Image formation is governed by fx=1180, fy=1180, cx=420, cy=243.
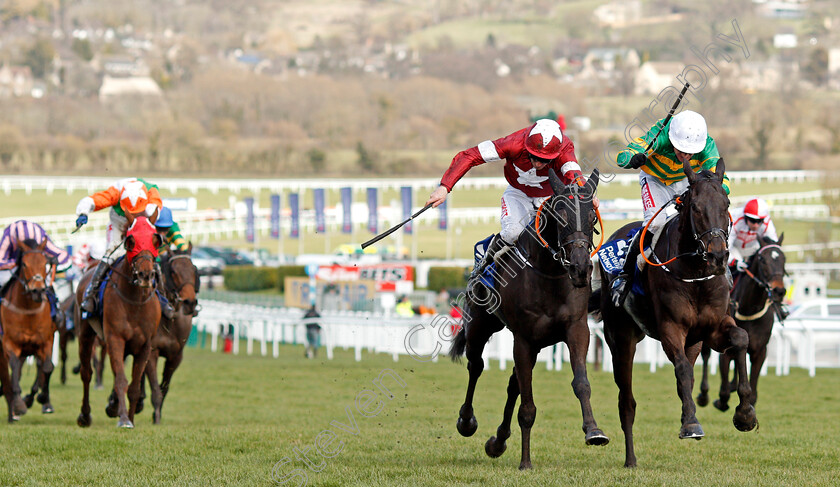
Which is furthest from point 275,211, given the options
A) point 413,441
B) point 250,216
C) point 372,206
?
point 413,441

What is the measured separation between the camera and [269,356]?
920 inches

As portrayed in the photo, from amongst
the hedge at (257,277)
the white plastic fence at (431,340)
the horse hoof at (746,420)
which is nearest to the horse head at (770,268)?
the horse hoof at (746,420)

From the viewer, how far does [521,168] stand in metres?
8.15

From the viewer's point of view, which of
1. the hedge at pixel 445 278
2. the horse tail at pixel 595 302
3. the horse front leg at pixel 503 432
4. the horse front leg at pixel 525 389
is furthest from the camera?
the hedge at pixel 445 278

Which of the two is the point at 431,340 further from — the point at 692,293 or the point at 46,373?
the point at 692,293

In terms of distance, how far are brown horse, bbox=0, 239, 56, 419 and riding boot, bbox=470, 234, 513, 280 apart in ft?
17.1

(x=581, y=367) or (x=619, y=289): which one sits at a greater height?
(x=619, y=289)

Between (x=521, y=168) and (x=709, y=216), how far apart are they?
1.48 meters

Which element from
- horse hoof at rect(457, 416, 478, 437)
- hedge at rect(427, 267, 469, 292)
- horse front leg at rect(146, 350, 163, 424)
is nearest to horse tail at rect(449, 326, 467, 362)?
horse hoof at rect(457, 416, 478, 437)

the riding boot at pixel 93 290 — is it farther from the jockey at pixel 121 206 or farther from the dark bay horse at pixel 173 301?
the dark bay horse at pixel 173 301

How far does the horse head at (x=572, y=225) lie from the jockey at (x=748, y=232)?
4713 mm

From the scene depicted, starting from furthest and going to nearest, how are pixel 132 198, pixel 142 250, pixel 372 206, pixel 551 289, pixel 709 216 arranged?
pixel 372 206 < pixel 132 198 < pixel 142 250 < pixel 551 289 < pixel 709 216

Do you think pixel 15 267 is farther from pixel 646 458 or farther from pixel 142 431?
pixel 646 458

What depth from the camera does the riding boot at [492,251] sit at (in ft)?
26.8
